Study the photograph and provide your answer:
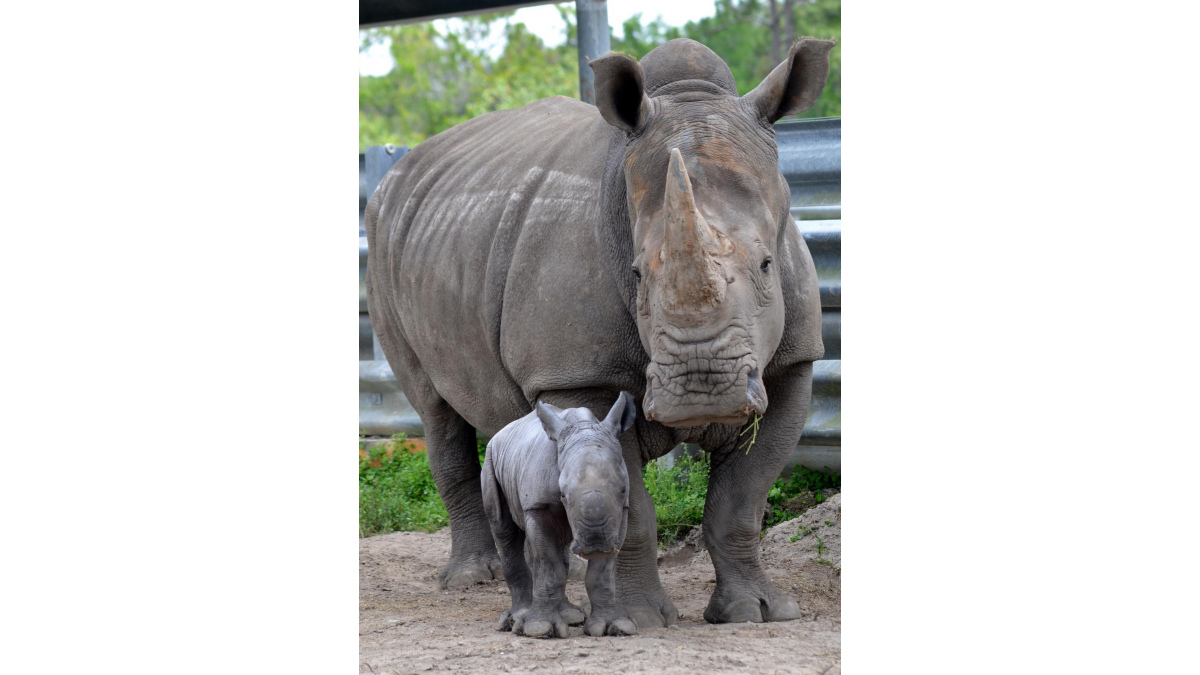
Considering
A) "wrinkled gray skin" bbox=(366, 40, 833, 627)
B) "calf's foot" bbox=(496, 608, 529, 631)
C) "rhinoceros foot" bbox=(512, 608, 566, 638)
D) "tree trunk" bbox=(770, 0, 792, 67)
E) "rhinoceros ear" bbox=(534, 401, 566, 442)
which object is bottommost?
"calf's foot" bbox=(496, 608, 529, 631)

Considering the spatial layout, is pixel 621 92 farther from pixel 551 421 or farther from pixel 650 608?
pixel 650 608

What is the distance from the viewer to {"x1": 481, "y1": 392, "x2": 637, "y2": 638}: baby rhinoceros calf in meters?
4.50

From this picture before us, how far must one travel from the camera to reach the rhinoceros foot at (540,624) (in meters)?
4.71

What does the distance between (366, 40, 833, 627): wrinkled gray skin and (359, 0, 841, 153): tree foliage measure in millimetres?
15662

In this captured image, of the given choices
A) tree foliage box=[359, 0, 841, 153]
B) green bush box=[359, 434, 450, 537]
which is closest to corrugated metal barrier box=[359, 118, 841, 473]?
green bush box=[359, 434, 450, 537]

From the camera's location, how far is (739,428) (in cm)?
536

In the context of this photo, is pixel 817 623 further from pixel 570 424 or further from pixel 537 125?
pixel 537 125

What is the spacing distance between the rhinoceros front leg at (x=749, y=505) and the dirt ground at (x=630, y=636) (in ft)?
0.35

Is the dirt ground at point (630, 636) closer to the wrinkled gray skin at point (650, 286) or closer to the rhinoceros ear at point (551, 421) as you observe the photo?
the wrinkled gray skin at point (650, 286)

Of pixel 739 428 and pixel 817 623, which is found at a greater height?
pixel 739 428

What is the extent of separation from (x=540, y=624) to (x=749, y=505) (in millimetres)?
1101

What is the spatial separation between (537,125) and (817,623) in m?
3.09

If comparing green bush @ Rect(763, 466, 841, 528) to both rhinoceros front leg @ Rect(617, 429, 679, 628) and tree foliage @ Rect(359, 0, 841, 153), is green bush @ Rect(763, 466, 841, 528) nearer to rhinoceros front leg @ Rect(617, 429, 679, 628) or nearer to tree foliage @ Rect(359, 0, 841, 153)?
rhinoceros front leg @ Rect(617, 429, 679, 628)
